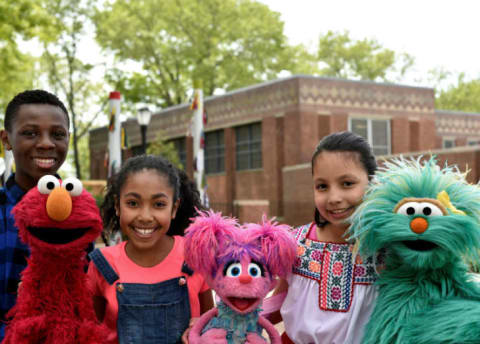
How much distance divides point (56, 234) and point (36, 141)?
0.67 metres

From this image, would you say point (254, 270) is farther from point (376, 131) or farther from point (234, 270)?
point (376, 131)

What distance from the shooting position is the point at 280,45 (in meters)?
31.8

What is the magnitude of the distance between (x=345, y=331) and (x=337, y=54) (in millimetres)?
41845

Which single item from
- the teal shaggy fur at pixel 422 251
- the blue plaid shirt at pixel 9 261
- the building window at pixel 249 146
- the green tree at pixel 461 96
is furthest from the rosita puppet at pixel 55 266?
the green tree at pixel 461 96

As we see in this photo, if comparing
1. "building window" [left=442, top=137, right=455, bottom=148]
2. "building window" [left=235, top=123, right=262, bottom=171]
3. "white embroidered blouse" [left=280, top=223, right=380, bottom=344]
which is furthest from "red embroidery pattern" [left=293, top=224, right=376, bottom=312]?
"building window" [left=442, top=137, right=455, bottom=148]

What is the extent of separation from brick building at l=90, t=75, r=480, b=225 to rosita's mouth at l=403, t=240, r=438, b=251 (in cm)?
1620

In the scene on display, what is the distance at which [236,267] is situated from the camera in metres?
2.40

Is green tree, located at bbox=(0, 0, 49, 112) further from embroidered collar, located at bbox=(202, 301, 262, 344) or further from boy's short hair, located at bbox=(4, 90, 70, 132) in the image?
embroidered collar, located at bbox=(202, 301, 262, 344)

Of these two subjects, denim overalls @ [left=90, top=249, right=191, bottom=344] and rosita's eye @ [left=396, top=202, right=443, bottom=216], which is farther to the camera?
denim overalls @ [left=90, top=249, right=191, bottom=344]

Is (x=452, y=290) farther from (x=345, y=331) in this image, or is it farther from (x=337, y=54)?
(x=337, y=54)

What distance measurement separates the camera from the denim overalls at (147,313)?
8.73ft

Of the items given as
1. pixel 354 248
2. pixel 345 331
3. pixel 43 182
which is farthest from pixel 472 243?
pixel 43 182

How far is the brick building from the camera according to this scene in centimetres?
2016

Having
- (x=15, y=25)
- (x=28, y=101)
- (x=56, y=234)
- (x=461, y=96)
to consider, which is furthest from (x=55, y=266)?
(x=461, y=96)
